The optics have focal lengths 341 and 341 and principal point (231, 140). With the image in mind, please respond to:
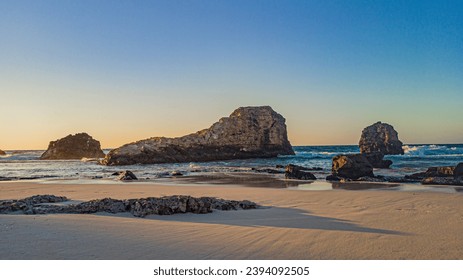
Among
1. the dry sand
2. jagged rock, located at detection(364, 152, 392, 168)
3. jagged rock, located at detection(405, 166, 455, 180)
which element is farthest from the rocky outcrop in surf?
the dry sand

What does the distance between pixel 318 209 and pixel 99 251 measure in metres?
6.05

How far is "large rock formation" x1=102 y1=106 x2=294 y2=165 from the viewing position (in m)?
54.0

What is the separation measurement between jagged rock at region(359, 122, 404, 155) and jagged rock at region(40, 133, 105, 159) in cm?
6411

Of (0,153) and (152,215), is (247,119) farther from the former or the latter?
(0,153)

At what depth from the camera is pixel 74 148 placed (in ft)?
275

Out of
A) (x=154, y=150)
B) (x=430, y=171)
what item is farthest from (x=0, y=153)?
(x=430, y=171)

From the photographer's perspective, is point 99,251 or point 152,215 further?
point 152,215

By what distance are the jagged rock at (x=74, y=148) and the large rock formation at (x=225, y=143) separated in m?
32.5

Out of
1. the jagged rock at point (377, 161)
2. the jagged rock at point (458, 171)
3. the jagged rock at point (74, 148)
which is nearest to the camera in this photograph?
the jagged rock at point (458, 171)

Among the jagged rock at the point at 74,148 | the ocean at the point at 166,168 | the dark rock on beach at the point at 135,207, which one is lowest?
the ocean at the point at 166,168

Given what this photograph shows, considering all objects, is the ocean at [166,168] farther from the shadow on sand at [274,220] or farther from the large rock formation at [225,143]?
the shadow on sand at [274,220]

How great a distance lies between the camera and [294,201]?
35.1 ft

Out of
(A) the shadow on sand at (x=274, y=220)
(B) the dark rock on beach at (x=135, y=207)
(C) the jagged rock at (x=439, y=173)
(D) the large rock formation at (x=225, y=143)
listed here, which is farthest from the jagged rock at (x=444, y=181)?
(D) the large rock formation at (x=225, y=143)

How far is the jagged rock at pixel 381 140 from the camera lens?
72.0 meters
